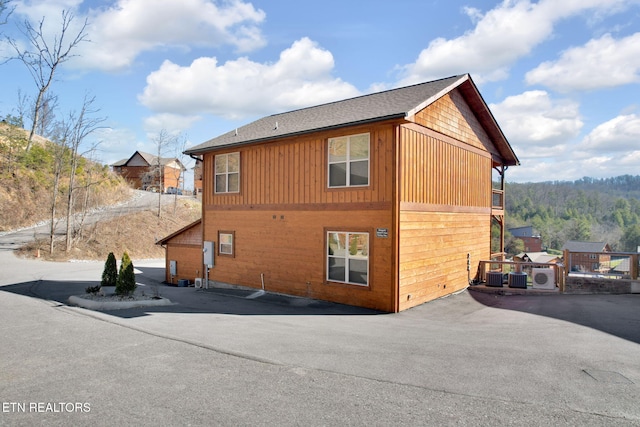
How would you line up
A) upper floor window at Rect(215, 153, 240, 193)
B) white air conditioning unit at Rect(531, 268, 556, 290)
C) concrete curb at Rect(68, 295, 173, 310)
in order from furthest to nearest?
upper floor window at Rect(215, 153, 240, 193)
white air conditioning unit at Rect(531, 268, 556, 290)
concrete curb at Rect(68, 295, 173, 310)

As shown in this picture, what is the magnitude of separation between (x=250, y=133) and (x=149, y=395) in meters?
12.5

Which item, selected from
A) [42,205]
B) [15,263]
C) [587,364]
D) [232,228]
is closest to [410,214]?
[587,364]

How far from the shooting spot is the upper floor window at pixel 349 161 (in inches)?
481

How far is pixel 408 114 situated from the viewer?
431 inches

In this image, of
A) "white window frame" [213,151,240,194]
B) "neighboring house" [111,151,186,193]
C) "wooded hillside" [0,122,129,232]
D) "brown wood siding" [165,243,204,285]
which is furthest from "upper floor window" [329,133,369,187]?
"neighboring house" [111,151,186,193]

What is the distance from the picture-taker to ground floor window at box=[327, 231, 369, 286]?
1213 cm

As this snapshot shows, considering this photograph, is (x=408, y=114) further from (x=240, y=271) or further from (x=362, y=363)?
(x=240, y=271)

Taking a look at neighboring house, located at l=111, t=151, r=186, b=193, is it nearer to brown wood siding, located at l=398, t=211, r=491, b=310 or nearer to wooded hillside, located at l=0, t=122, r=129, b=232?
wooded hillside, located at l=0, t=122, r=129, b=232

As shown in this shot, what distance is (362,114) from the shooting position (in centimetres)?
1242

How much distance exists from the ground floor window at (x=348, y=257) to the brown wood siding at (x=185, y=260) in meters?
7.51

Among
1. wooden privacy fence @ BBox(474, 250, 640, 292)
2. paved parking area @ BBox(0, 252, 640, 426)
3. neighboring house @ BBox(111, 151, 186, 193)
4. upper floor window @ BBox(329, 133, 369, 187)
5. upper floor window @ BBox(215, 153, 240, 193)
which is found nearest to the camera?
paved parking area @ BBox(0, 252, 640, 426)

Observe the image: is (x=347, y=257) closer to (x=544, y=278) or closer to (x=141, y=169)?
(x=544, y=278)

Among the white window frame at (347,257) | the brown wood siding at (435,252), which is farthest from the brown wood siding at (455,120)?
the white window frame at (347,257)

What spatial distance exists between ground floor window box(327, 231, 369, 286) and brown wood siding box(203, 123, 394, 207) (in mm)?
1108
